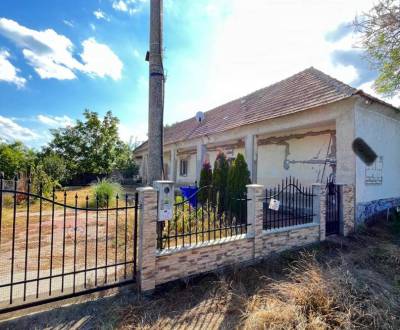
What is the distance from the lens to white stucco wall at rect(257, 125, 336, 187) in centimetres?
859

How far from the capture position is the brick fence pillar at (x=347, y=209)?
647cm

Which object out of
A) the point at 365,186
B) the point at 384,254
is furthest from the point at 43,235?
the point at 365,186

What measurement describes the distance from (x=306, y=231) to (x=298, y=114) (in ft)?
13.9

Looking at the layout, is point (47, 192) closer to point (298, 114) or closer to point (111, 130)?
point (298, 114)

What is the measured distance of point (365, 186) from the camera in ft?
23.8

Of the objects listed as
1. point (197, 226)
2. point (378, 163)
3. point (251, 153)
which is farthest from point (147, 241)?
point (378, 163)

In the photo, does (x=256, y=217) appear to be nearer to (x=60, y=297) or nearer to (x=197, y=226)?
(x=197, y=226)

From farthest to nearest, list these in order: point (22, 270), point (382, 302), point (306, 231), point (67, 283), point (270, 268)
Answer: point (306, 231) < point (270, 268) < point (22, 270) < point (67, 283) < point (382, 302)

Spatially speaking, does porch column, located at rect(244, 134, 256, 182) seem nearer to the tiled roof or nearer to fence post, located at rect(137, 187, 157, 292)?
the tiled roof

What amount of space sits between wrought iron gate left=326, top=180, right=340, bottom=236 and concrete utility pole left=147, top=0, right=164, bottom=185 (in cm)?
472

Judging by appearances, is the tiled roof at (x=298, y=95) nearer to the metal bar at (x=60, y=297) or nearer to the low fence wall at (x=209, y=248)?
the low fence wall at (x=209, y=248)

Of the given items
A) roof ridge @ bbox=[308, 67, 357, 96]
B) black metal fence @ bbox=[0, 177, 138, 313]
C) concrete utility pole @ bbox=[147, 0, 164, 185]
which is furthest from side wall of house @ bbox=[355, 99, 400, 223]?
black metal fence @ bbox=[0, 177, 138, 313]

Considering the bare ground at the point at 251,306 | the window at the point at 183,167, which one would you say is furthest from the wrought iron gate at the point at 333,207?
the window at the point at 183,167

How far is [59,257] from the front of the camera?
15.6 feet
